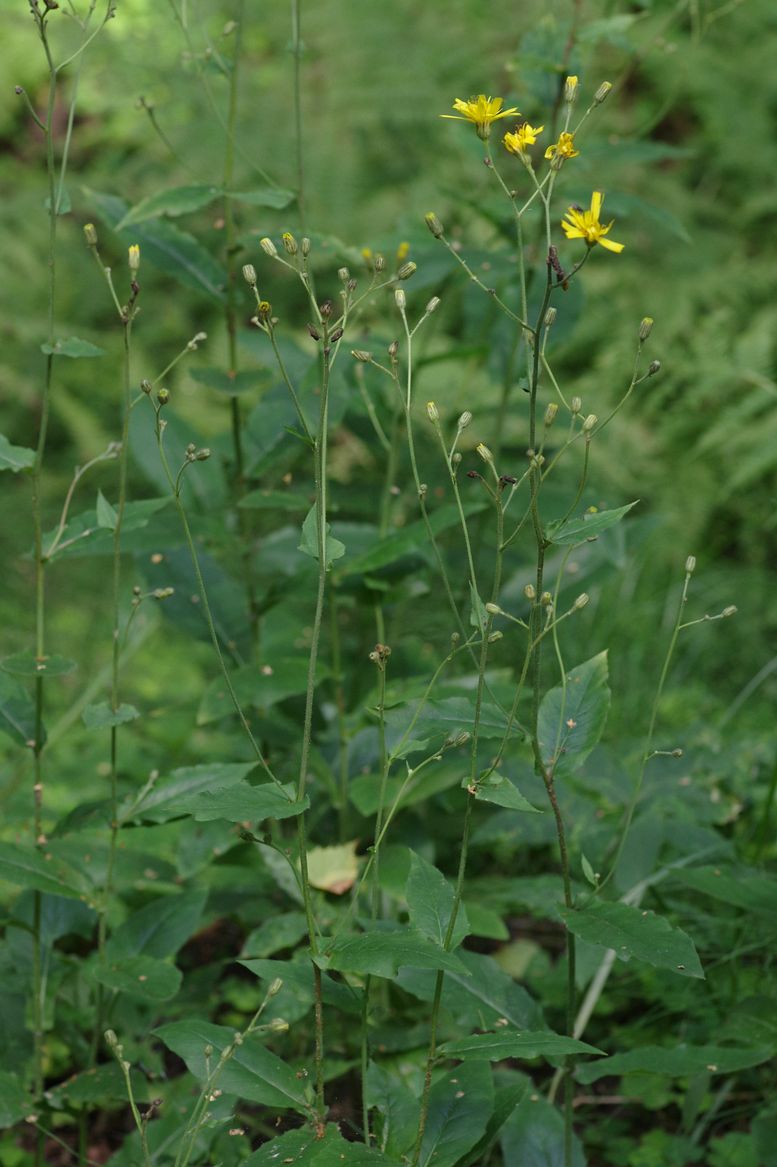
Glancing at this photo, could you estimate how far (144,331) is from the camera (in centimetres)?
345

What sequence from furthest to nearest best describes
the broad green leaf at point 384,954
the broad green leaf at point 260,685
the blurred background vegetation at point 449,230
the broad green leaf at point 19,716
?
1. the blurred background vegetation at point 449,230
2. the broad green leaf at point 260,685
3. the broad green leaf at point 19,716
4. the broad green leaf at point 384,954

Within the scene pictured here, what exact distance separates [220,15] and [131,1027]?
3.26 metres

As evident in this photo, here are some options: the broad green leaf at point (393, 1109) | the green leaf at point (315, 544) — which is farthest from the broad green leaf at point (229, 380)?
the broad green leaf at point (393, 1109)

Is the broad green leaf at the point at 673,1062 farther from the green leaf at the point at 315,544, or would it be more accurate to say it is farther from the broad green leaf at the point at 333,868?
the green leaf at the point at 315,544

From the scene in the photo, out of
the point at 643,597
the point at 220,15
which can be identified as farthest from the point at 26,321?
the point at 643,597

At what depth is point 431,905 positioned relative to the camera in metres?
1.02

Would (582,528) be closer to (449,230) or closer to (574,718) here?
(574,718)

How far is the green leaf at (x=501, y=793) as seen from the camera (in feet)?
3.05

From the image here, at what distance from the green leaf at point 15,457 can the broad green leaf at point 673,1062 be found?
0.73m

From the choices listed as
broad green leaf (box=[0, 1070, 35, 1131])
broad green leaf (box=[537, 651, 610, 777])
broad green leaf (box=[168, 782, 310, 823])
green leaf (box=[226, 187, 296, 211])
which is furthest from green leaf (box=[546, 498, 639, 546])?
broad green leaf (box=[0, 1070, 35, 1131])

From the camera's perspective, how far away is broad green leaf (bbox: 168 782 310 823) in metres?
0.91

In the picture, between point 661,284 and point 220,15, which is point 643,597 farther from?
point 220,15

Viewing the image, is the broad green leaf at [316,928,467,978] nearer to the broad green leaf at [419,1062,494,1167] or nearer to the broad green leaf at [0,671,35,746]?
the broad green leaf at [419,1062,494,1167]

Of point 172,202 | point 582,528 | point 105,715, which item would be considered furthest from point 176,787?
point 172,202
